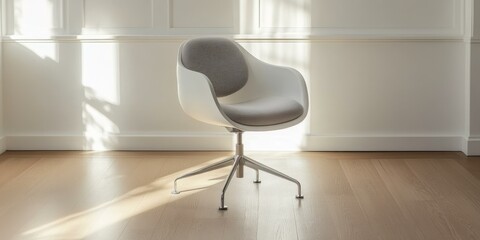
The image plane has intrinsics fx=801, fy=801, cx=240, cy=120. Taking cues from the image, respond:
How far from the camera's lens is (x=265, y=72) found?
4715 mm

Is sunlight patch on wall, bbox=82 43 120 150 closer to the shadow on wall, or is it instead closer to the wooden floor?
the shadow on wall

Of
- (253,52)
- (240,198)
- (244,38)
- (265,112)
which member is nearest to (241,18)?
(244,38)

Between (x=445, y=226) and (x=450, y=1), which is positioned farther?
(x=450, y=1)

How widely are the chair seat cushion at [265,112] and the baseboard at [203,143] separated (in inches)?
44.6

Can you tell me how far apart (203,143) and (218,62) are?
113 centimetres

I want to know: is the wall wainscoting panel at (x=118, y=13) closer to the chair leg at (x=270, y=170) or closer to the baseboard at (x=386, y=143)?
the baseboard at (x=386, y=143)

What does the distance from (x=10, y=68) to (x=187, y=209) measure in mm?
2261

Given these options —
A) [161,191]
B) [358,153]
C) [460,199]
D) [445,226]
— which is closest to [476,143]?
[358,153]

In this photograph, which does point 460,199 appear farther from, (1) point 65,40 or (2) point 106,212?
(1) point 65,40

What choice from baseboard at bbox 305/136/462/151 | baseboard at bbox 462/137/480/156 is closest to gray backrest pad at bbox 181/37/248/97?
baseboard at bbox 305/136/462/151

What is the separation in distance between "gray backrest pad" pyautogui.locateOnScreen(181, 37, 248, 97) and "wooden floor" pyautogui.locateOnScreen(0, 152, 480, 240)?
0.55m

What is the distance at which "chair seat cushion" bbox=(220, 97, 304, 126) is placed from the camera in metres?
4.08

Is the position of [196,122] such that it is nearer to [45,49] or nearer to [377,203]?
[45,49]

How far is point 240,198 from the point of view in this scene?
4152 mm
